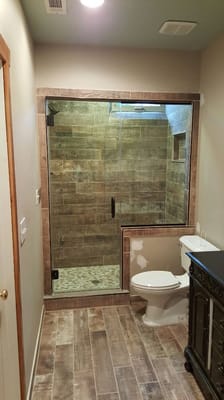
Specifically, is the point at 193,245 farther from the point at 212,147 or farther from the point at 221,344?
the point at 221,344

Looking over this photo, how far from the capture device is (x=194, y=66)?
304cm

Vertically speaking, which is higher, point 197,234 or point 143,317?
point 197,234

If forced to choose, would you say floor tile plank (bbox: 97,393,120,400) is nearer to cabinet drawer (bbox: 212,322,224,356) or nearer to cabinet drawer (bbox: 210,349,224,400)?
cabinet drawer (bbox: 210,349,224,400)

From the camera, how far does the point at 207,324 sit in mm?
1896

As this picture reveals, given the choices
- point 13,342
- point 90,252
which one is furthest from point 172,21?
point 90,252

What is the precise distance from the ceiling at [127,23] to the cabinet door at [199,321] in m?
1.97

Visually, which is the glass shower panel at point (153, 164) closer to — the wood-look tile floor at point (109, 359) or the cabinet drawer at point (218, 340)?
the wood-look tile floor at point (109, 359)

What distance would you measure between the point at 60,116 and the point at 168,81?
146cm

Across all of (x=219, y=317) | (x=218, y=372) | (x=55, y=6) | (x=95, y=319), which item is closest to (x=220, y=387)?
(x=218, y=372)

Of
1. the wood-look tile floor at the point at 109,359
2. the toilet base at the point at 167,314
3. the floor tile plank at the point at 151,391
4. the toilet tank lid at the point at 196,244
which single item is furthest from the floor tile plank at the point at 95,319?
the toilet tank lid at the point at 196,244

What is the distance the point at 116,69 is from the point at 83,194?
1730 mm

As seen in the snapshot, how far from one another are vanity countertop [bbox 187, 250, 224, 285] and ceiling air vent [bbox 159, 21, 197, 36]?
1.81 m

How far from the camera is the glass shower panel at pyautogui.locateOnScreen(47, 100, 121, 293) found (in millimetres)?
3881

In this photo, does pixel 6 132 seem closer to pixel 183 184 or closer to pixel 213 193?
pixel 213 193
